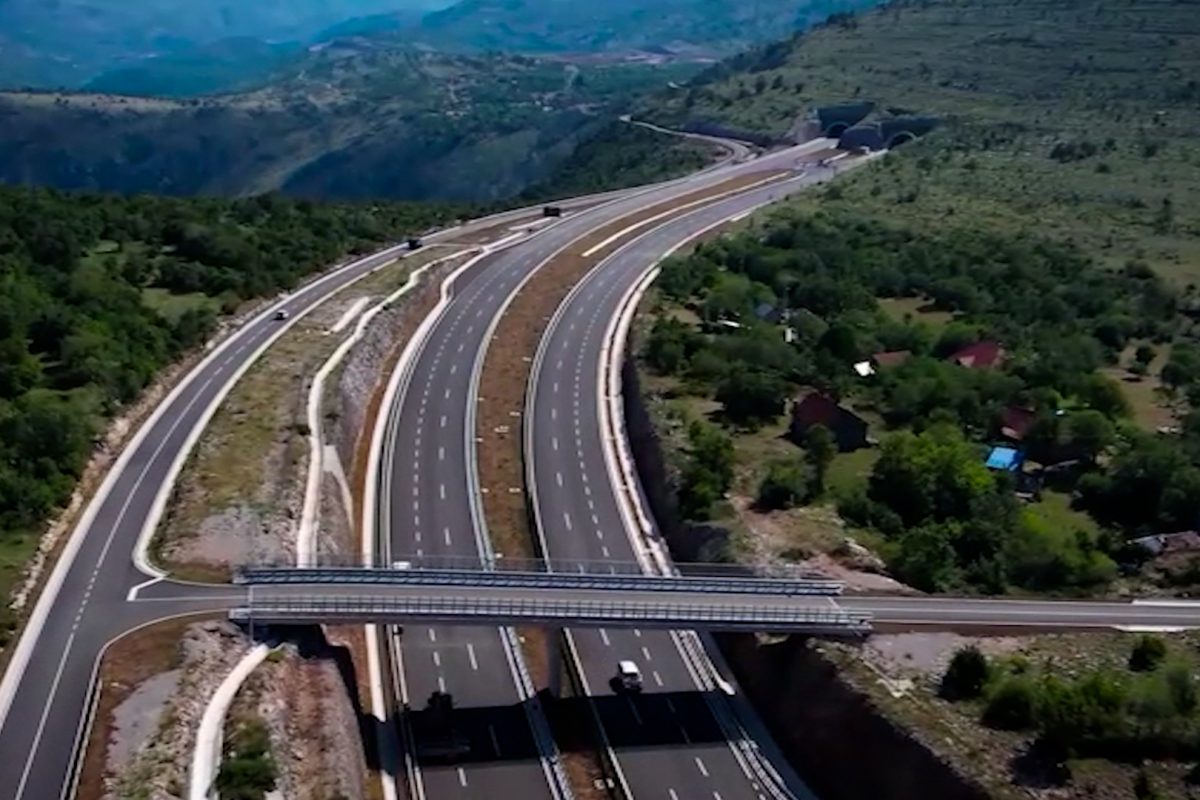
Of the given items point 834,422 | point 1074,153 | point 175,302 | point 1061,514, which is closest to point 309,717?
point 834,422

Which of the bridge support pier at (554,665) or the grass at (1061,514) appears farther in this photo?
the grass at (1061,514)

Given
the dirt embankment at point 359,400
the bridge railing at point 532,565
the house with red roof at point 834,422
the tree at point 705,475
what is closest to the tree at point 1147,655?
the bridge railing at point 532,565

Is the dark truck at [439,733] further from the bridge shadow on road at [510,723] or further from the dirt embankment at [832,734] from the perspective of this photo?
the dirt embankment at [832,734]

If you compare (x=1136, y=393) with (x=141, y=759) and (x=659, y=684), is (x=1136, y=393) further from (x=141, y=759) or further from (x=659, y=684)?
(x=141, y=759)

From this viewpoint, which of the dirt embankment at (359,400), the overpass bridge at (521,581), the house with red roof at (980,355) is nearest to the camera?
the overpass bridge at (521,581)

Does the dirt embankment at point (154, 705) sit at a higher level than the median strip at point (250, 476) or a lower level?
lower

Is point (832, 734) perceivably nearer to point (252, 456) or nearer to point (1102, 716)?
point (1102, 716)
